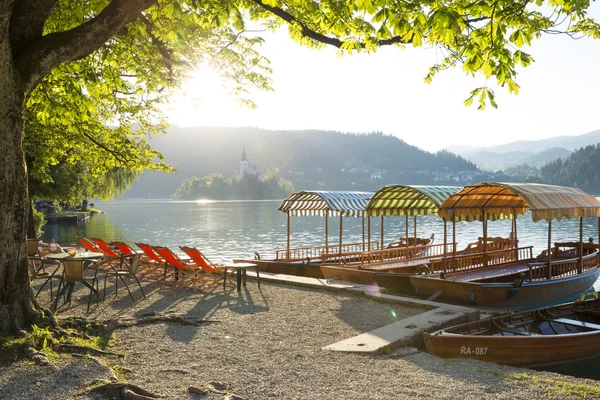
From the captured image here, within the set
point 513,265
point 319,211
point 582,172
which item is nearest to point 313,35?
point 513,265

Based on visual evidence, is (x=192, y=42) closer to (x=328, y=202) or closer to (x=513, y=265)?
(x=328, y=202)

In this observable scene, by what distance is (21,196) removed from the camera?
5969mm

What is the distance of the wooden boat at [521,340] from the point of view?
24.2ft

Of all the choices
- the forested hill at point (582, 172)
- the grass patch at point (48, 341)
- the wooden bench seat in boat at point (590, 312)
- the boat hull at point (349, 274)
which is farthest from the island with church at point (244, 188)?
the grass patch at point (48, 341)

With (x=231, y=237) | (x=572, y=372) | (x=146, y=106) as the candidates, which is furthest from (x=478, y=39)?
(x=231, y=237)

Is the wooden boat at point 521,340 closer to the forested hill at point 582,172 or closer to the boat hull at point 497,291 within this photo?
the boat hull at point 497,291

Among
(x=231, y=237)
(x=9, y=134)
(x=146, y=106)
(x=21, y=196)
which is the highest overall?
(x=146, y=106)

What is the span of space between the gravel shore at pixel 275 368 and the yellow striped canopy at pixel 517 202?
20.4 feet

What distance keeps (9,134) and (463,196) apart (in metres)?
12.3

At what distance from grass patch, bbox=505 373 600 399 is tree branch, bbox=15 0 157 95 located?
20.9 ft

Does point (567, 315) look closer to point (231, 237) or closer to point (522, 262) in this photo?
point (522, 262)

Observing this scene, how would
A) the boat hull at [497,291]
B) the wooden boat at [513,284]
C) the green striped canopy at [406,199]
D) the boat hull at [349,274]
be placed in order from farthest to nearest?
the green striped canopy at [406,199] → the boat hull at [349,274] → the wooden boat at [513,284] → the boat hull at [497,291]

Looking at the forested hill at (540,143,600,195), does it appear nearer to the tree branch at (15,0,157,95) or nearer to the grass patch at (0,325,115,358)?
the tree branch at (15,0,157,95)

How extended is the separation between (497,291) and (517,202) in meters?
5.53
